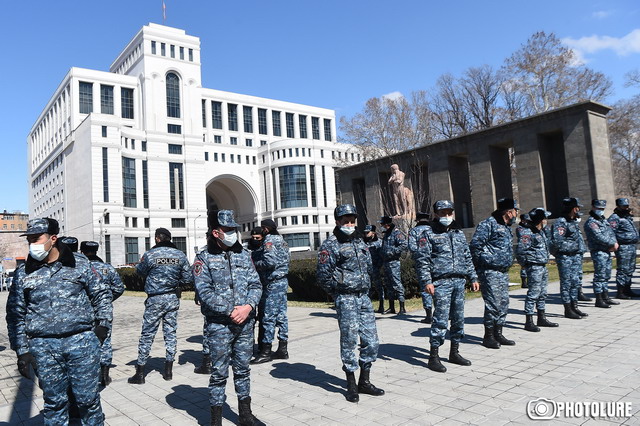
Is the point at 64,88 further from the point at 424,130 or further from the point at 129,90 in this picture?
the point at 424,130

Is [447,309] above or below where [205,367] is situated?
above

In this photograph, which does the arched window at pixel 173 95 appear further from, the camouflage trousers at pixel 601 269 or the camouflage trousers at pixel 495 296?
the camouflage trousers at pixel 495 296

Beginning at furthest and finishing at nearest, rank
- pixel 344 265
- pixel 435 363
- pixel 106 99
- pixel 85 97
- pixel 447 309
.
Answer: pixel 106 99 < pixel 85 97 < pixel 447 309 < pixel 435 363 < pixel 344 265

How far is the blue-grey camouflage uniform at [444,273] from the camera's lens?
6141 millimetres

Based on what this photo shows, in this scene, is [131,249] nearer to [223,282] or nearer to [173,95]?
[173,95]

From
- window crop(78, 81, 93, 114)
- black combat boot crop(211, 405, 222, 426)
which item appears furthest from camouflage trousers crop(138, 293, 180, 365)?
window crop(78, 81, 93, 114)

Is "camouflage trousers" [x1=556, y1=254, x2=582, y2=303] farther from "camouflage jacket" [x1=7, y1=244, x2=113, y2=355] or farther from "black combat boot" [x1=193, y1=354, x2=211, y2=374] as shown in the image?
"camouflage jacket" [x1=7, y1=244, x2=113, y2=355]

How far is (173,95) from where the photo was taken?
75375 millimetres

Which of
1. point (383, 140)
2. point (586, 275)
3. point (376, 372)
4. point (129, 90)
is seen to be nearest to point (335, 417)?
point (376, 372)

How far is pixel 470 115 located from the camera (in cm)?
4319

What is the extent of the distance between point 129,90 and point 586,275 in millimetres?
75615

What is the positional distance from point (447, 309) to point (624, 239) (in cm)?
689

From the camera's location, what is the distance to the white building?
64.5m

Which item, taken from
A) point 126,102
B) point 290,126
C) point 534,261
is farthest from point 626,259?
point 290,126
